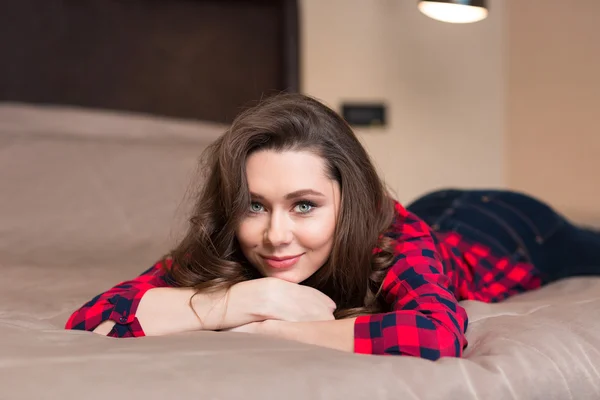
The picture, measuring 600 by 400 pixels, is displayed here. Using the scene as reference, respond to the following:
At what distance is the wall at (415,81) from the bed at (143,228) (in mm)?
185

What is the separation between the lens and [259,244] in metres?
1.11

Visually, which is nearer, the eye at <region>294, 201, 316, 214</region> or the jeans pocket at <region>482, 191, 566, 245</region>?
the eye at <region>294, 201, 316, 214</region>

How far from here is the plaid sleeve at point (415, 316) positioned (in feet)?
3.03

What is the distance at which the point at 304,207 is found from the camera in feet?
3.61

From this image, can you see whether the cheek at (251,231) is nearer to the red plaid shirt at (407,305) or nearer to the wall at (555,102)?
the red plaid shirt at (407,305)

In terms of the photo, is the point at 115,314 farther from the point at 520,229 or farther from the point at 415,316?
the point at 520,229

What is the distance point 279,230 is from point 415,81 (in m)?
2.20

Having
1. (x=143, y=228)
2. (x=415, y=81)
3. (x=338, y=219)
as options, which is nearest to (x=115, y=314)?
(x=338, y=219)

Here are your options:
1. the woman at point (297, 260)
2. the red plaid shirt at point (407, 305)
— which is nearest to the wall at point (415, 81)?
the red plaid shirt at point (407, 305)

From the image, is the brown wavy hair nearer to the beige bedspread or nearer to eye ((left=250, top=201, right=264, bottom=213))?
eye ((left=250, top=201, right=264, bottom=213))

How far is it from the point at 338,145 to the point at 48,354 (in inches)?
20.6

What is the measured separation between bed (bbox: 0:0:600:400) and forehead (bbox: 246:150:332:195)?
24 cm

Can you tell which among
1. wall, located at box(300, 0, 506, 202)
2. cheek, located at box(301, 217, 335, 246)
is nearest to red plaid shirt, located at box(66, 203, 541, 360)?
cheek, located at box(301, 217, 335, 246)

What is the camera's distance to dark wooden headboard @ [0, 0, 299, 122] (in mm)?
2684
